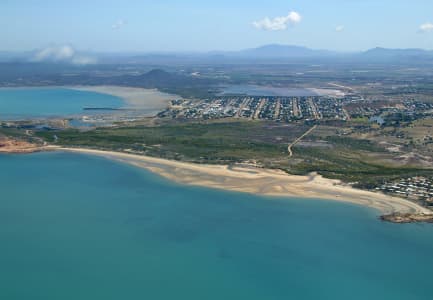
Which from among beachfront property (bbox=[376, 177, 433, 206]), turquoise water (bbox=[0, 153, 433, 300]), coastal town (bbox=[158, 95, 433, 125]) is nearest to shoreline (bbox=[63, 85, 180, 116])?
coastal town (bbox=[158, 95, 433, 125])

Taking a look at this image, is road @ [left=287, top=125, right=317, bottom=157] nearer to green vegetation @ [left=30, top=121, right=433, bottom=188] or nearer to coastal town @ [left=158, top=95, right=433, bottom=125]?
green vegetation @ [left=30, top=121, right=433, bottom=188]

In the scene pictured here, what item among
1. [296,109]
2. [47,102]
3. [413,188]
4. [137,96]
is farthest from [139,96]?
[413,188]

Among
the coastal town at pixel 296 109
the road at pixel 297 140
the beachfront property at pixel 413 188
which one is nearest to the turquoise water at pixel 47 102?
the coastal town at pixel 296 109

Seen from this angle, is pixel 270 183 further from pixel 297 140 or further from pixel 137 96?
pixel 137 96

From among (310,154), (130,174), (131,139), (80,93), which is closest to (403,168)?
(310,154)

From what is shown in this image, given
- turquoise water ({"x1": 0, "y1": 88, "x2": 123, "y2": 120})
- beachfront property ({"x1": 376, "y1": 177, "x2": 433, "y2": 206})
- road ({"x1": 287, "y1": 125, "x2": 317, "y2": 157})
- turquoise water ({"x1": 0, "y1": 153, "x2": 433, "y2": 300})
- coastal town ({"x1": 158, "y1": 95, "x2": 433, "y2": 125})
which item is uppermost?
turquoise water ({"x1": 0, "y1": 88, "x2": 123, "y2": 120})

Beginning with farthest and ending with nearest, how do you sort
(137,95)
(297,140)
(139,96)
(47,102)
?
(137,95) < (139,96) < (47,102) < (297,140)

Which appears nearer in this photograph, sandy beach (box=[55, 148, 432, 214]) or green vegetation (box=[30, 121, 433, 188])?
sandy beach (box=[55, 148, 432, 214])
